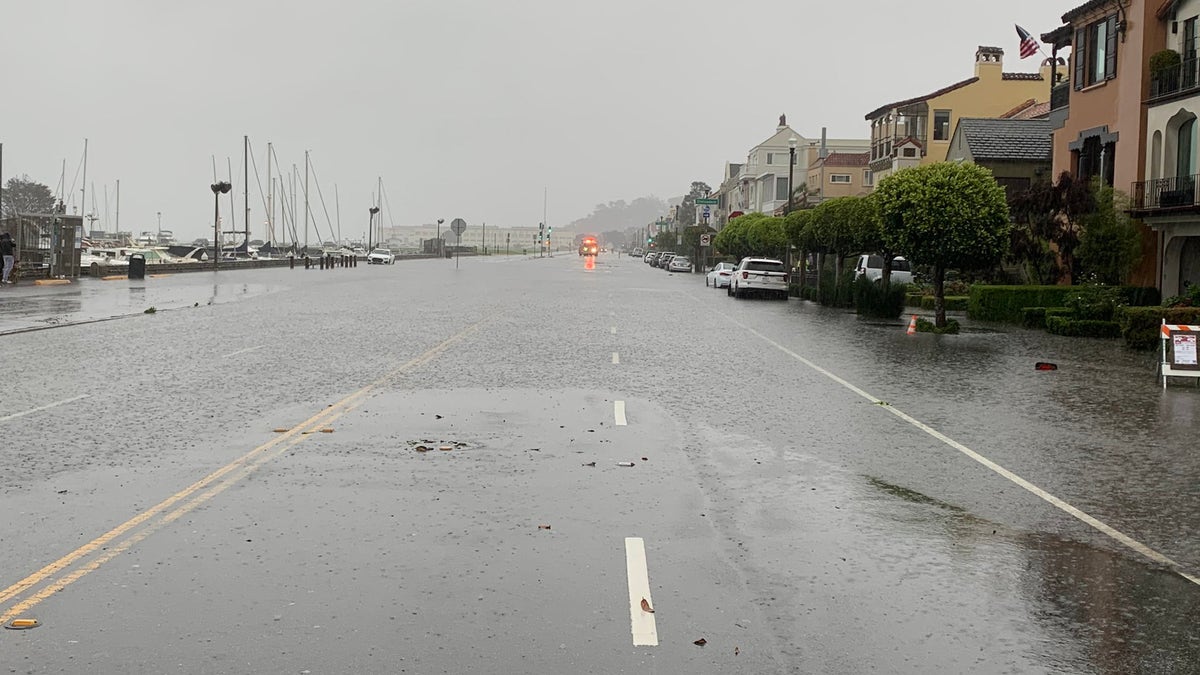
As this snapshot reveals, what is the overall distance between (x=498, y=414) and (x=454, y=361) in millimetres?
6137

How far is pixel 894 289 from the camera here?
33.6 m

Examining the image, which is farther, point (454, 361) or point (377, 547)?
point (454, 361)

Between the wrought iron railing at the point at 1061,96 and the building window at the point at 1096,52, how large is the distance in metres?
2.28

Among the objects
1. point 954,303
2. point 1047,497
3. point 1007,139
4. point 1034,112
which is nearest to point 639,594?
point 1047,497

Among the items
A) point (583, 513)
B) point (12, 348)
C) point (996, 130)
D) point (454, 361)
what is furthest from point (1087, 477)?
point (996, 130)

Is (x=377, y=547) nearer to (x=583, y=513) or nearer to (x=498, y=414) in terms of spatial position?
(x=583, y=513)

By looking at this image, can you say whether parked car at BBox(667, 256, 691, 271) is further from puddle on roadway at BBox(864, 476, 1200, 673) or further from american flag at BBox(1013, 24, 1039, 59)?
puddle on roadway at BBox(864, 476, 1200, 673)

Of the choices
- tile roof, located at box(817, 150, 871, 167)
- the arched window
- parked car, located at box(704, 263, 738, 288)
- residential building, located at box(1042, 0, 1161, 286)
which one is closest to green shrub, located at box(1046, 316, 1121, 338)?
residential building, located at box(1042, 0, 1161, 286)

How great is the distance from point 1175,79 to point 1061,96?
9306mm

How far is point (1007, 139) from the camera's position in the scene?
4953 centimetres

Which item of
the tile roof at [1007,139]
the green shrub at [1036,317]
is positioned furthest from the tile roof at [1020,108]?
the green shrub at [1036,317]

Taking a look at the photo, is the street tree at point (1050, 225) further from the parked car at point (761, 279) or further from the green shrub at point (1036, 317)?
the parked car at point (761, 279)

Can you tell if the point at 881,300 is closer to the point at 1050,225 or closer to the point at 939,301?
the point at 939,301

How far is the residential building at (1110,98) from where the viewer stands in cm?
3409
